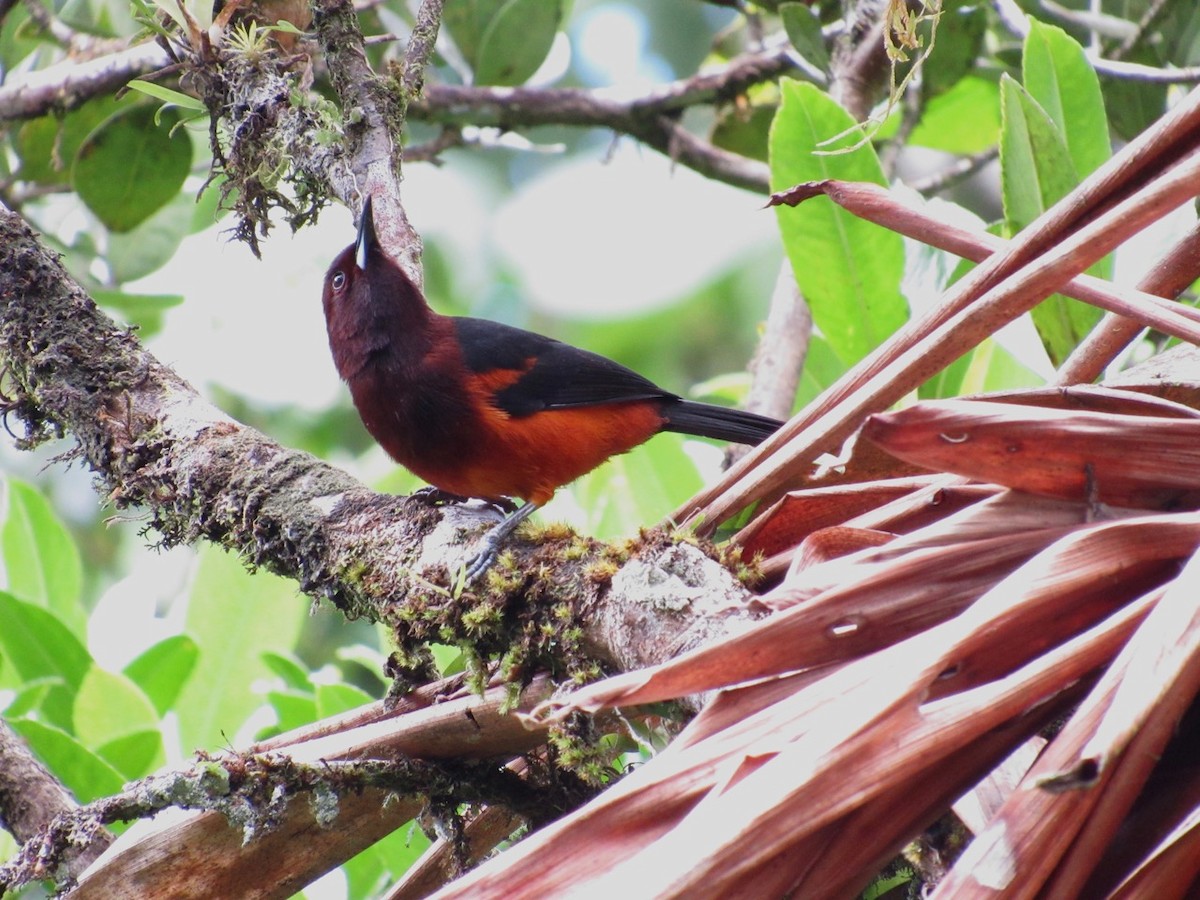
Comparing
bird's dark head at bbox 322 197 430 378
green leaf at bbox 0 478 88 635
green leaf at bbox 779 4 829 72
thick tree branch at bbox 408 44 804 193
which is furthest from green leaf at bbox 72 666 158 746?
green leaf at bbox 779 4 829 72

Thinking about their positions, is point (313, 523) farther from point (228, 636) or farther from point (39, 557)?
point (39, 557)

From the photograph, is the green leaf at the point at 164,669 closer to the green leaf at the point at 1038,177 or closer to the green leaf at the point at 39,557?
the green leaf at the point at 39,557

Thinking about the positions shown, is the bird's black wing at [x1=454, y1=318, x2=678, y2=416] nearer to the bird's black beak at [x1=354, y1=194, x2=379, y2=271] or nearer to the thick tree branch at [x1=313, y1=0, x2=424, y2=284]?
the bird's black beak at [x1=354, y1=194, x2=379, y2=271]

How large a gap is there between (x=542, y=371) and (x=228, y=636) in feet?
4.36

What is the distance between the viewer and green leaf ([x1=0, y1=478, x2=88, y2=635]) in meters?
3.91

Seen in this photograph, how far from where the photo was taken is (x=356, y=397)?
12.6 feet

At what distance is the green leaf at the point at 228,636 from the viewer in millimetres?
3646

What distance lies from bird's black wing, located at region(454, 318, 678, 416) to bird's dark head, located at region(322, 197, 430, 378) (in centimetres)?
26

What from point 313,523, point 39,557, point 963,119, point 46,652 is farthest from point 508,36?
point 313,523

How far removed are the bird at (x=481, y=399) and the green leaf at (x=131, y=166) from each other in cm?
59

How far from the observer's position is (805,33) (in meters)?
3.92

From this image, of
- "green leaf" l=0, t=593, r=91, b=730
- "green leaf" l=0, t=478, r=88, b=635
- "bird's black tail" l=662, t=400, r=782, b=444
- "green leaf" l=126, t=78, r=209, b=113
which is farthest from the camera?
"green leaf" l=0, t=478, r=88, b=635

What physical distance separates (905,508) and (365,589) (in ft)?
3.19

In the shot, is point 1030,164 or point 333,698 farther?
point 333,698
